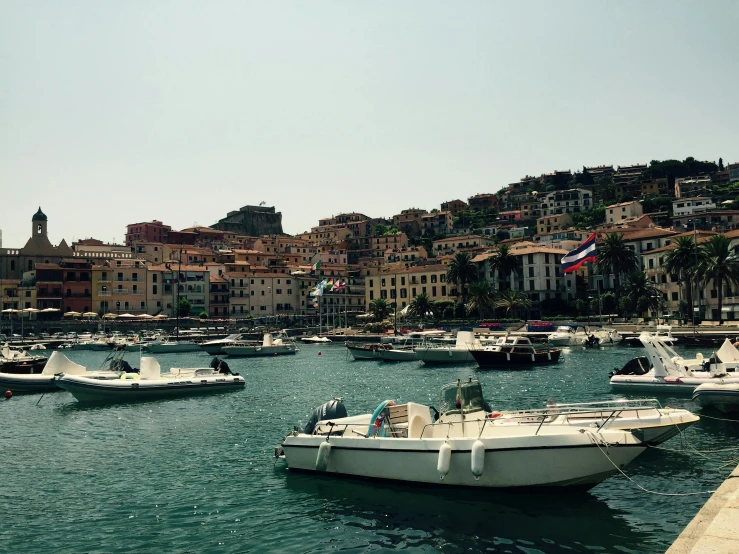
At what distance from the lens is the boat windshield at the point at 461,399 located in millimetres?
20969

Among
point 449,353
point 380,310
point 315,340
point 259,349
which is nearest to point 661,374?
point 449,353

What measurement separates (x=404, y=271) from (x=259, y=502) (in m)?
125

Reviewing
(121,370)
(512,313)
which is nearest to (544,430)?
(121,370)

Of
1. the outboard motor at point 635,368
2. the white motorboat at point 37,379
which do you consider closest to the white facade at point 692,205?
the outboard motor at point 635,368

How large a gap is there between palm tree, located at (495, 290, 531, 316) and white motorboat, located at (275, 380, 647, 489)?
101 metres

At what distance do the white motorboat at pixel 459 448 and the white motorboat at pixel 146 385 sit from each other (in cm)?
2282

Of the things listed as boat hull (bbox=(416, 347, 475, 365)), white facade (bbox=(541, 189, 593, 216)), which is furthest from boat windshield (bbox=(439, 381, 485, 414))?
white facade (bbox=(541, 189, 593, 216))

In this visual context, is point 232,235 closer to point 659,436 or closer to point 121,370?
point 121,370

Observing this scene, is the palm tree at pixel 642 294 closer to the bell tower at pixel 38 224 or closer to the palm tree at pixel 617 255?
the palm tree at pixel 617 255

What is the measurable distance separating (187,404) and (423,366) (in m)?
33.9

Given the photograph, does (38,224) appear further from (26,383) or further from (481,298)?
(26,383)

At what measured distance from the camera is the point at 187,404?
40.7 metres

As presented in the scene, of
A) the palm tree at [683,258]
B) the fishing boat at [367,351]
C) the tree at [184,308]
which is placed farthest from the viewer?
the tree at [184,308]

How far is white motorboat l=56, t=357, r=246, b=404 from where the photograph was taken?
4141cm
